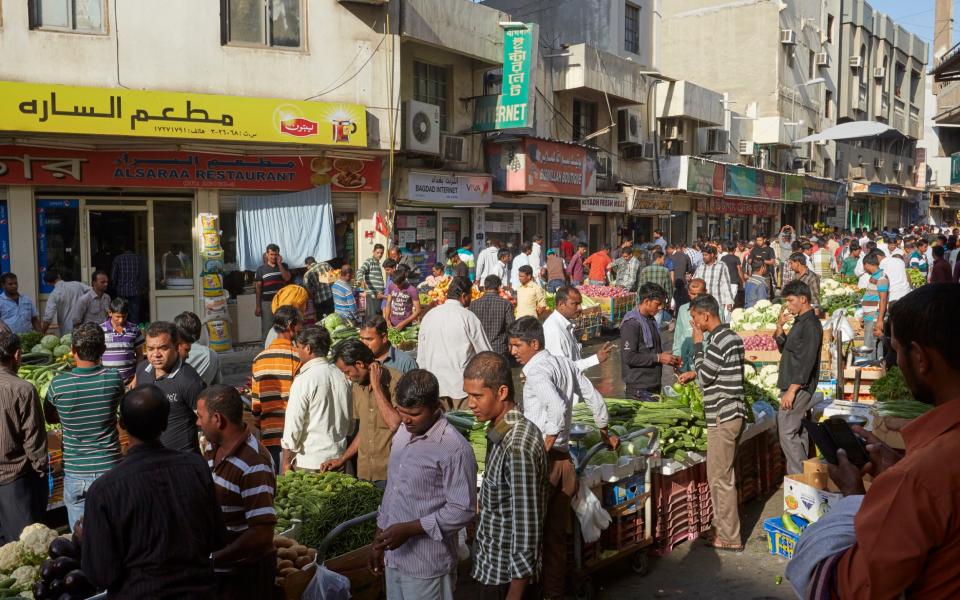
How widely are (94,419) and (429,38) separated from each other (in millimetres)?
12493

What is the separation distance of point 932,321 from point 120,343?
669cm

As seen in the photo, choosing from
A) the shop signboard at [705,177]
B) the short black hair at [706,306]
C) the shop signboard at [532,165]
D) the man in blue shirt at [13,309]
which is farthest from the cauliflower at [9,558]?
the shop signboard at [705,177]

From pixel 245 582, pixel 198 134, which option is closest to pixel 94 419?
pixel 245 582

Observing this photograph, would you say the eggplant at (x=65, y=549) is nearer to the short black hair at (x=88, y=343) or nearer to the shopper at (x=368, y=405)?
the short black hair at (x=88, y=343)

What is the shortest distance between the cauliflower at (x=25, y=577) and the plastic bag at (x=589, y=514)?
10.3 ft

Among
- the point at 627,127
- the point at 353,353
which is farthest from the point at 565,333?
the point at 627,127

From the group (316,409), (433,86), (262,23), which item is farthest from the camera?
(433,86)

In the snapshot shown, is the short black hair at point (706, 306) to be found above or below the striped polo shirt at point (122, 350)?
above

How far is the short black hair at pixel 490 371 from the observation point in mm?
3881

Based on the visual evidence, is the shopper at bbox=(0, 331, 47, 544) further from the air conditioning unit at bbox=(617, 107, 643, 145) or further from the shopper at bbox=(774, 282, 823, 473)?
the air conditioning unit at bbox=(617, 107, 643, 145)

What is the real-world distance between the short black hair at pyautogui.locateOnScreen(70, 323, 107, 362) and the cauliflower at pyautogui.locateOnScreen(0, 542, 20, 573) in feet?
4.05

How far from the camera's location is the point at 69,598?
3.48 m

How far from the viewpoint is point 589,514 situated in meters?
4.93

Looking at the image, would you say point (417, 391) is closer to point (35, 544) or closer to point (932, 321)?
point (932, 321)
